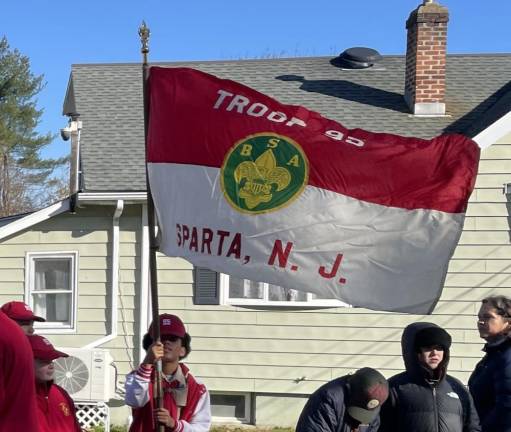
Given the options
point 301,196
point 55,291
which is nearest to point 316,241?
point 301,196

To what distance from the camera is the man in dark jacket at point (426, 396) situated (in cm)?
464

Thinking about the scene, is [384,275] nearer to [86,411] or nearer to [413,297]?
[413,297]

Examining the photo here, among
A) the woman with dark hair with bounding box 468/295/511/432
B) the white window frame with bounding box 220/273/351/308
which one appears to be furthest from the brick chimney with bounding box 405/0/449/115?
the woman with dark hair with bounding box 468/295/511/432

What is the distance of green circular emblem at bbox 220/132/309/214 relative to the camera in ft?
14.9

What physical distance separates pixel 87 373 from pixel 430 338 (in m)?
7.24

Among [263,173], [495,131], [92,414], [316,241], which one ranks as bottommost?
[92,414]

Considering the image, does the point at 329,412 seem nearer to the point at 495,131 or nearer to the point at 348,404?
the point at 348,404

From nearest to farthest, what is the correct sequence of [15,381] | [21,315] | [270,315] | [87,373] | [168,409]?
[15,381] → [168,409] → [21,315] → [87,373] → [270,315]

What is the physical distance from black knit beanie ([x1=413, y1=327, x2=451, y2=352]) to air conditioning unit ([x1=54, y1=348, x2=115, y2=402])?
278 inches

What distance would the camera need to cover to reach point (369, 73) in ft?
47.6

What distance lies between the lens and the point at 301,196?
4609 millimetres

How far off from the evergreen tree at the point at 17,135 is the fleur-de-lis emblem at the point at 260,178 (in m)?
37.8

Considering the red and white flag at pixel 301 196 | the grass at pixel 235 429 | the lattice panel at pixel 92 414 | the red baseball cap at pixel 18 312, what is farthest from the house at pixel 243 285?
the red and white flag at pixel 301 196

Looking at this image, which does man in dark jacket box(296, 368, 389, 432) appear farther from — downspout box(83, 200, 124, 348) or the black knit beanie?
downspout box(83, 200, 124, 348)
